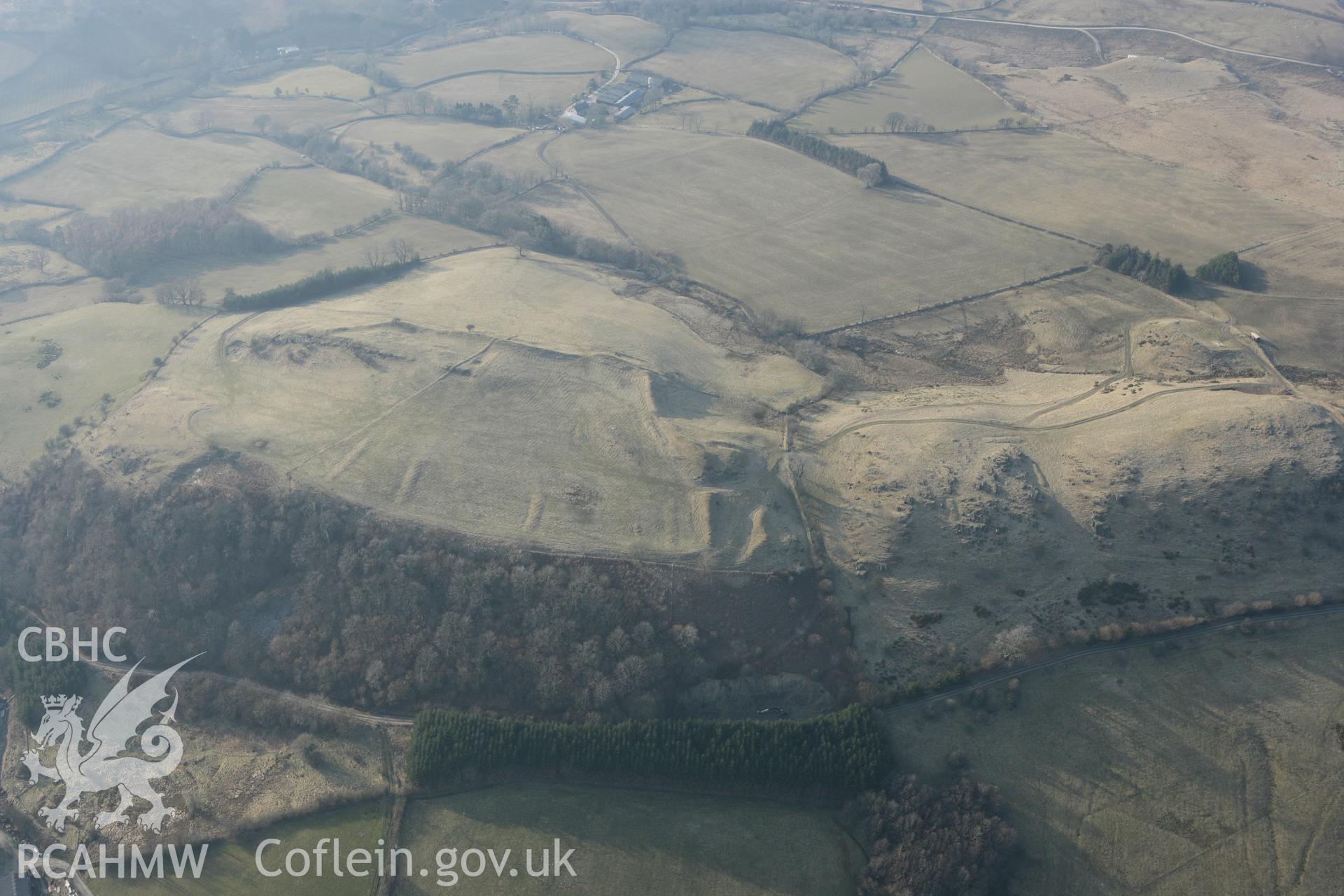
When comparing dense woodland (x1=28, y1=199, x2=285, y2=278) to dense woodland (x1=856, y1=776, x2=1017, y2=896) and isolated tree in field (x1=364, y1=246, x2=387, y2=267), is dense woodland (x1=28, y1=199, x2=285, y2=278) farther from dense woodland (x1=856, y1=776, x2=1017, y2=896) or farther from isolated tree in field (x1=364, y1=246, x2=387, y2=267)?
dense woodland (x1=856, y1=776, x2=1017, y2=896)

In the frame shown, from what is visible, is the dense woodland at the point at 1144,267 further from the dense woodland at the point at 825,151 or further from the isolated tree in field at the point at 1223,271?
the dense woodland at the point at 825,151

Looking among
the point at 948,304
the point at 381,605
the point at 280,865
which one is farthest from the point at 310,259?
the point at 948,304

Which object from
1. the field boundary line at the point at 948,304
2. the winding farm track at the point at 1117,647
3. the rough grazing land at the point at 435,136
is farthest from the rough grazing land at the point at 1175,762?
the rough grazing land at the point at 435,136

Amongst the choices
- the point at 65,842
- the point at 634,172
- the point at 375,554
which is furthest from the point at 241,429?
the point at 634,172

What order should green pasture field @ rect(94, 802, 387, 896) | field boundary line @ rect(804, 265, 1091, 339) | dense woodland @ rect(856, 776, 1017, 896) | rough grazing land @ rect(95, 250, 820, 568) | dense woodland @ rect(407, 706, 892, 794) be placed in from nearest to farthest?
dense woodland @ rect(856, 776, 1017, 896)
green pasture field @ rect(94, 802, 387, 896)
dense woodland @ rect(407, 706, 892, 794)
rough grazing land @ rect(95, 250, 820, 568)
field boundary line @ rect(804, 265, 1091, 339)

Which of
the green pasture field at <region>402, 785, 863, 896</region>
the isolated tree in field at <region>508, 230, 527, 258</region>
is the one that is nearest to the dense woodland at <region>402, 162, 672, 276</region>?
the isolated tree in field at <region>508, 230, 527, 258</region>

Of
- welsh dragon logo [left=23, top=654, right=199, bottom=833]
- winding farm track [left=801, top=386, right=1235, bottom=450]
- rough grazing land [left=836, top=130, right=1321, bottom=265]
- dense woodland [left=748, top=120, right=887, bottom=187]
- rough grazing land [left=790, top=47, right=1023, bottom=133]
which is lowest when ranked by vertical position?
welsh dragon logo [left=23, top=654, right=199, bottom=833]

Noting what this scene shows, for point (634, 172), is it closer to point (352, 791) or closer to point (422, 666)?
point (422, 666)
